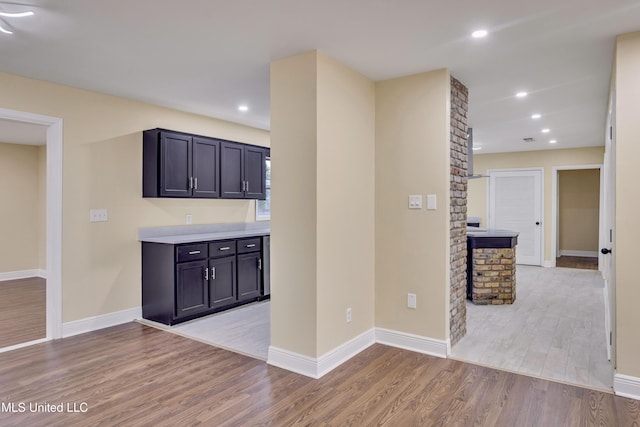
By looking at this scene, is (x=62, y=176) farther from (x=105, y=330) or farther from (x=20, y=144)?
(x=20, y=144)

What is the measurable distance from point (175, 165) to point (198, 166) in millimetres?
299

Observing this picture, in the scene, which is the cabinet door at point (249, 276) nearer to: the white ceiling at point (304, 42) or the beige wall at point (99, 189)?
the beige wall at point (99, 189)

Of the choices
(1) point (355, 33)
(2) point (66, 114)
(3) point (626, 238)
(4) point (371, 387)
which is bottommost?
(4) point (371, 387)

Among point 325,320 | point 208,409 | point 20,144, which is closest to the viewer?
point 208,409

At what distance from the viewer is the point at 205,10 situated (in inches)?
89.9

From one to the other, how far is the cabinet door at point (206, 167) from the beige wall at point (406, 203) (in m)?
2.14

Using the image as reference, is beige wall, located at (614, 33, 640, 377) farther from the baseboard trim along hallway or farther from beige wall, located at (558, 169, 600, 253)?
beige wall, located at (558, 169, 600, 253)

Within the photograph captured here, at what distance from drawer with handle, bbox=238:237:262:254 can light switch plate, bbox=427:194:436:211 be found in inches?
91.6

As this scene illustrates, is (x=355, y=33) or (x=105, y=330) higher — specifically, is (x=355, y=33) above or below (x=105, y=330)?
above

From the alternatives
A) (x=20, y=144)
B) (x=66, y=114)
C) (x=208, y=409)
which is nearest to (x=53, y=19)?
(x=66, y=114)

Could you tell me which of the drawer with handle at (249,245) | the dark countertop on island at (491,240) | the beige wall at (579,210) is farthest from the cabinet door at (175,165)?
the beige wall at (579,210)

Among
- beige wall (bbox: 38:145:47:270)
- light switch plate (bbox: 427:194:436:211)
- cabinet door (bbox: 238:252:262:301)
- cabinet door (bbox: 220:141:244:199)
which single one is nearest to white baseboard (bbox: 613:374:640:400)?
light switch plate (bbox: 427:194:436:211)

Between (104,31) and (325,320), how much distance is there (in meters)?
2.49

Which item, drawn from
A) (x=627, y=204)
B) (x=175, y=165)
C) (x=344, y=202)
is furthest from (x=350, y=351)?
(x=175, y=165)
